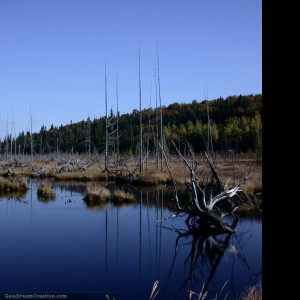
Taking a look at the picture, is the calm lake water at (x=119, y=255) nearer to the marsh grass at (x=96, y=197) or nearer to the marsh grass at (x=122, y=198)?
the marsh grass at (x=96, y=197)

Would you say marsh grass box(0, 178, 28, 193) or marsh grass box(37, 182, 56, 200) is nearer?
marsh grass box(37, 182, 56, 200)

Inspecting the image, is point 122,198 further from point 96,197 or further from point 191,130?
point 191,130

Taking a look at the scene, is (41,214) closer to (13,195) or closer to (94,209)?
(94,209)

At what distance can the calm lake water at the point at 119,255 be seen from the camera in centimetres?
875

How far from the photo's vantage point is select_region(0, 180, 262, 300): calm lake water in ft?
28.7

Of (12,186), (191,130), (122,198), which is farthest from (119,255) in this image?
(191,130)

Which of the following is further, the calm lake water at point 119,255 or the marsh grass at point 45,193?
the marsh grass at point 45,193

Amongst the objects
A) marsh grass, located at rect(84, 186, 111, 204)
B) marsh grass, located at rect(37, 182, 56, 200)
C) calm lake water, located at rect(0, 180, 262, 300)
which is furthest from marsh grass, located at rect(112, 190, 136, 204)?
marsh grass, located at rect(37, 182, 56, 200)

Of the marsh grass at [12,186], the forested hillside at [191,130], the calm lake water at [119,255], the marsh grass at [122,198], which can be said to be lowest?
the calm lake water at [119,255]

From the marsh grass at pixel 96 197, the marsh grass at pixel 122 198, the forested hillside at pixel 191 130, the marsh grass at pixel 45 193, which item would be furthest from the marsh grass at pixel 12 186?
the forested hillside at pixel 191 130

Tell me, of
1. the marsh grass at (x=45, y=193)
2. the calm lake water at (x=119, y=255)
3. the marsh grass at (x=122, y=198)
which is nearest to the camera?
the calm lake water at (x=119, y=255)

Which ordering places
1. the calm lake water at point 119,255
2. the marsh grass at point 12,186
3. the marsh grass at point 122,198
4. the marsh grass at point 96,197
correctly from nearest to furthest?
the calm lake water at point 119,255 < the marsh grass at point 96,197 < the marsh grass at point 122,198 < the marsh grass at point 12,186

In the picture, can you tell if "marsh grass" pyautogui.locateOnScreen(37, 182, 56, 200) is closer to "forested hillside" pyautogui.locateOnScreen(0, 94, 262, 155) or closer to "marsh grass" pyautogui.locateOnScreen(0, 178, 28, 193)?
"marsh grass" pyautogui.locateOnScreen(0, 178, 28, 193)
